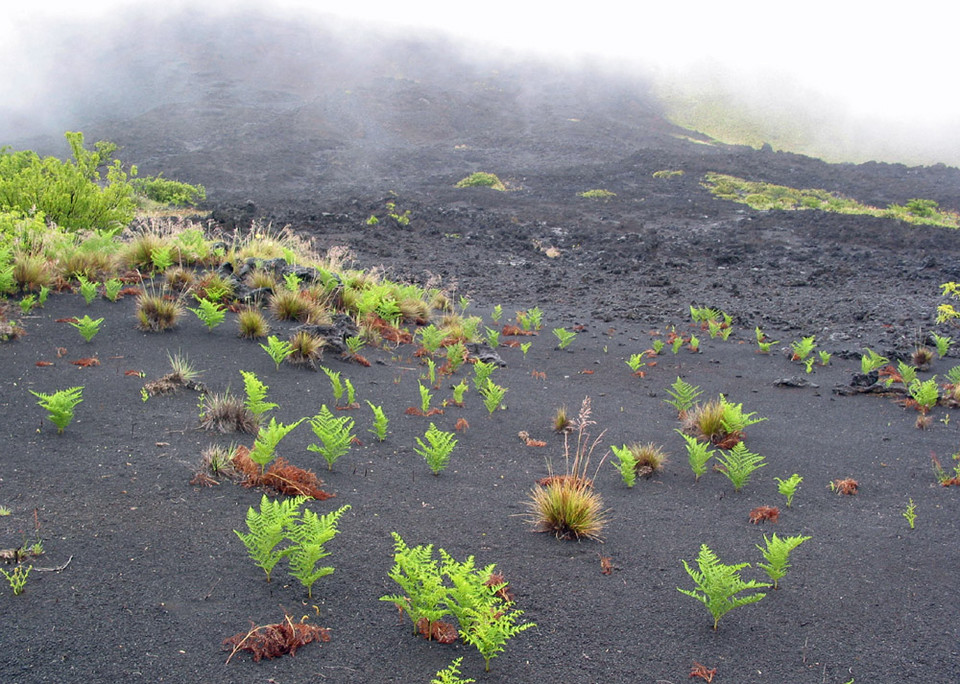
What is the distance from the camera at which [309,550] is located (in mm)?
2945

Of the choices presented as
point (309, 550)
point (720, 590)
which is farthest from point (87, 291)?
point (720, 590)

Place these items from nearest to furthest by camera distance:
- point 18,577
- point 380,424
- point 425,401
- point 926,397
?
point 18,577
point 380,424
point 425,401
point 926,397

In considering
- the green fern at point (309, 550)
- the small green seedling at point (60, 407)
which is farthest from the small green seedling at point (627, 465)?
the small green seedling at point (60, 407)

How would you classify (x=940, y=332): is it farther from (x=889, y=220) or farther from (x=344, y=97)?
(x=344, y=97)

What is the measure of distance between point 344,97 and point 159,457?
55.5m

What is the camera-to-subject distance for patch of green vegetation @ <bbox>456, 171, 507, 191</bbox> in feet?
110

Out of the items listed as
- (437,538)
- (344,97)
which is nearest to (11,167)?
(437,538)

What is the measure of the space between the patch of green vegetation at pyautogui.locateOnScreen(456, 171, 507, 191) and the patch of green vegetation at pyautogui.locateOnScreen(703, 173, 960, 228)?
10361mm

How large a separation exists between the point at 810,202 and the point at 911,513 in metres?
29.2

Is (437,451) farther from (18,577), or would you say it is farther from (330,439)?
(18,577)

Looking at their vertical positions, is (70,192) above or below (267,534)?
below

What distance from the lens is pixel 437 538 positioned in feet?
12.5

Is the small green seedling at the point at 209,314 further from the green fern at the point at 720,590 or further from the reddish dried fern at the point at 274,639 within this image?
the green fern at the point at 720,590

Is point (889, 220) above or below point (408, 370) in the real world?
above
